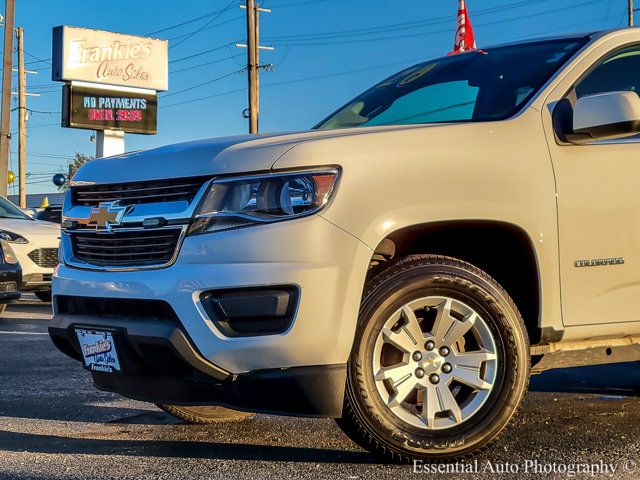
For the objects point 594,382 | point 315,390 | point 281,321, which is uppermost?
point 281,321

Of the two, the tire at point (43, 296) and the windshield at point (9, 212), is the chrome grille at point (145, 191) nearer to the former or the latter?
the windshield at point (9, 212)

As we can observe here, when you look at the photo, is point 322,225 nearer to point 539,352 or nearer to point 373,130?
point 373,130

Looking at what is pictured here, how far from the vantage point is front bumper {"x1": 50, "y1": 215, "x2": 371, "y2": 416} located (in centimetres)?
344

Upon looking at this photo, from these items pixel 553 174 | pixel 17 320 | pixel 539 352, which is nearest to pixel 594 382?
pixel 539 352

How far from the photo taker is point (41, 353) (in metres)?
7.59

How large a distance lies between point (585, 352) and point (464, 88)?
158 cm

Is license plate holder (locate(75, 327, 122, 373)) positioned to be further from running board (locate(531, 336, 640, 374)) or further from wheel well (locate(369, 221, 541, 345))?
running board (locate(531, 336, 640, 374))

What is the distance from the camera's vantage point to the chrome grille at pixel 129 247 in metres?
3.62

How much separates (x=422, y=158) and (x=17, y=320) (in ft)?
25.3

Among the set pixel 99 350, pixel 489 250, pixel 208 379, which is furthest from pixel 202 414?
pixel 489 250

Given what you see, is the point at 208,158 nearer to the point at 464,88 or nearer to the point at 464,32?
the point at 464,88

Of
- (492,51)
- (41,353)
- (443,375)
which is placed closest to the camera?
(443,375)

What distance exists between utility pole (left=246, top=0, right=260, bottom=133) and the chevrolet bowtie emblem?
28029 millimetres

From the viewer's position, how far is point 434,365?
3719mm
